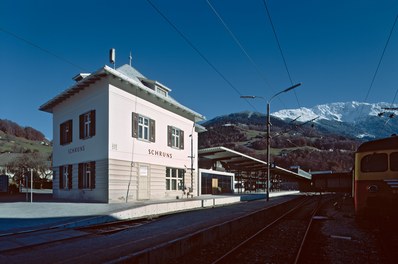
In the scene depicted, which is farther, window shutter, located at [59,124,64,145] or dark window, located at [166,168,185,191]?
dark window, located at [166,168,185,191]

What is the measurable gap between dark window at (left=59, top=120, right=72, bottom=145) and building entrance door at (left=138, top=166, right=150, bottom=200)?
5.96m

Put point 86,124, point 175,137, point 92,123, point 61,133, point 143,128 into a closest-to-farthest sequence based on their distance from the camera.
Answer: point 92,123 < point 86,124 < point 143,128 < point 61,133 < point 175,137

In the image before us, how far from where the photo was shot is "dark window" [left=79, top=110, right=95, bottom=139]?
2175 cm

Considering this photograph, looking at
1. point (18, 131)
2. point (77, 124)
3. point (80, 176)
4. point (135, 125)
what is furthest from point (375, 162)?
point (18, 131)

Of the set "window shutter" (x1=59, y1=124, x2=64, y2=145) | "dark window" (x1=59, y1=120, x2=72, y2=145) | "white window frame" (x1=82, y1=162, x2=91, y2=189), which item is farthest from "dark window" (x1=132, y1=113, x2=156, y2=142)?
"window shutter" (x1=59, y1=124, x2=64, y2=145)

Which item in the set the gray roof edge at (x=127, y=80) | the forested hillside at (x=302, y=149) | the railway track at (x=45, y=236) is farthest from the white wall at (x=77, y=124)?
the forested hillside at (x=302, y=149)

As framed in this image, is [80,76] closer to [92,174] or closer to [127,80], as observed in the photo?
[127,80]

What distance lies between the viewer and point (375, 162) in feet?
39.0

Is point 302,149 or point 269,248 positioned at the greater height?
point 302,149

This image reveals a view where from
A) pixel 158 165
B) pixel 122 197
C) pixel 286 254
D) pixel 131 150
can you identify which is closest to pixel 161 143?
pixel 158 165

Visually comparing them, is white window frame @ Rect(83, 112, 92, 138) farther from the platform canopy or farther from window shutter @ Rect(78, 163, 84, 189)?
the platform canopy

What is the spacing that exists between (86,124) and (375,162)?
58.6 feet

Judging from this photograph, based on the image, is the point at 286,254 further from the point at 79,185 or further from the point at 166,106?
the point at 166,106

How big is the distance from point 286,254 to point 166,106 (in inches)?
781
